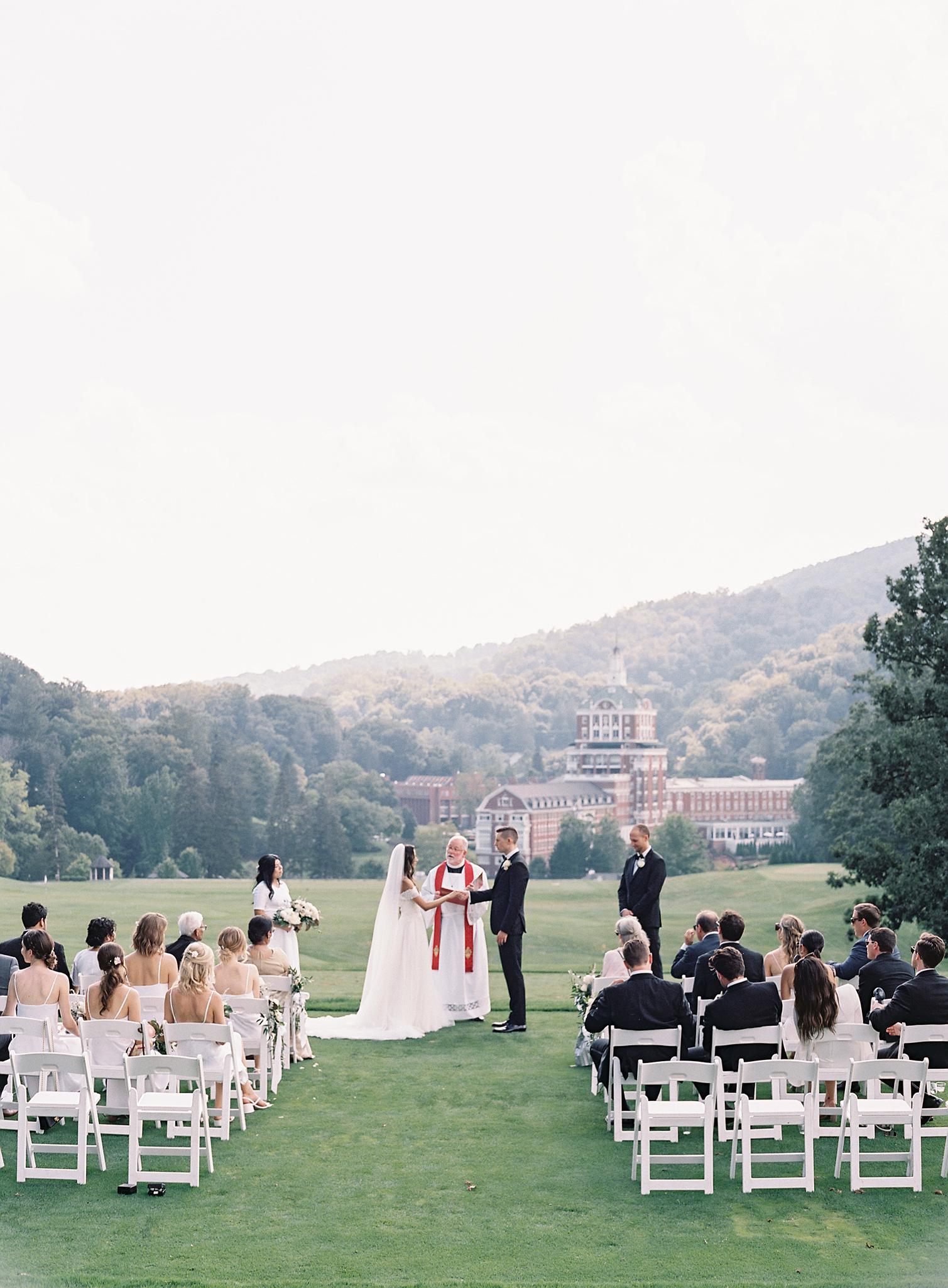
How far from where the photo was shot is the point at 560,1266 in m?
7.63

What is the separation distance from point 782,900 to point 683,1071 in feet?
139

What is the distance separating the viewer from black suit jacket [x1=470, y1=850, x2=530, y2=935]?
14.5m

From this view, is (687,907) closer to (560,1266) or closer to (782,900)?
(782,900)

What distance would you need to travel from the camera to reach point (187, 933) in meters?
11.7

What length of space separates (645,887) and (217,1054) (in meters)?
5.58

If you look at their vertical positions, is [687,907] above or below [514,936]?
below

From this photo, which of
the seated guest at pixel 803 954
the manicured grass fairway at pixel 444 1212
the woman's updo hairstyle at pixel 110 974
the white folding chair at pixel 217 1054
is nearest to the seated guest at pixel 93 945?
the woman's updo hairstyle at pixel 110 974

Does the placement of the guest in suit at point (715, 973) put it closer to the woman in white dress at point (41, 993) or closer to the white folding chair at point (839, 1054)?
the white folding chair at point (839, 1054)

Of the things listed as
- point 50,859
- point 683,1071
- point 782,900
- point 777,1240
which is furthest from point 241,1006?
point 50,859

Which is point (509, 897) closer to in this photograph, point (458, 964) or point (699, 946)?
point (458, 964)

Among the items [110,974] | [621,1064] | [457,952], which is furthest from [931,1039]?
[457,952]

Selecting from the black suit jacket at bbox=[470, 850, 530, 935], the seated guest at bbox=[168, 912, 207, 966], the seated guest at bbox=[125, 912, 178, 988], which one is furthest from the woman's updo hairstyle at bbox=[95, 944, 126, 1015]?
the black suit jacket at bbox=[470, 850, 530, 935]

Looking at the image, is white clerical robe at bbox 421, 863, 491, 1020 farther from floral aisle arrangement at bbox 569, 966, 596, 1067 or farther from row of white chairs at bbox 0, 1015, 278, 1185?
row of white chairs at bbox 0, 1015, 278, 1185

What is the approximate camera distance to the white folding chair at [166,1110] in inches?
348
